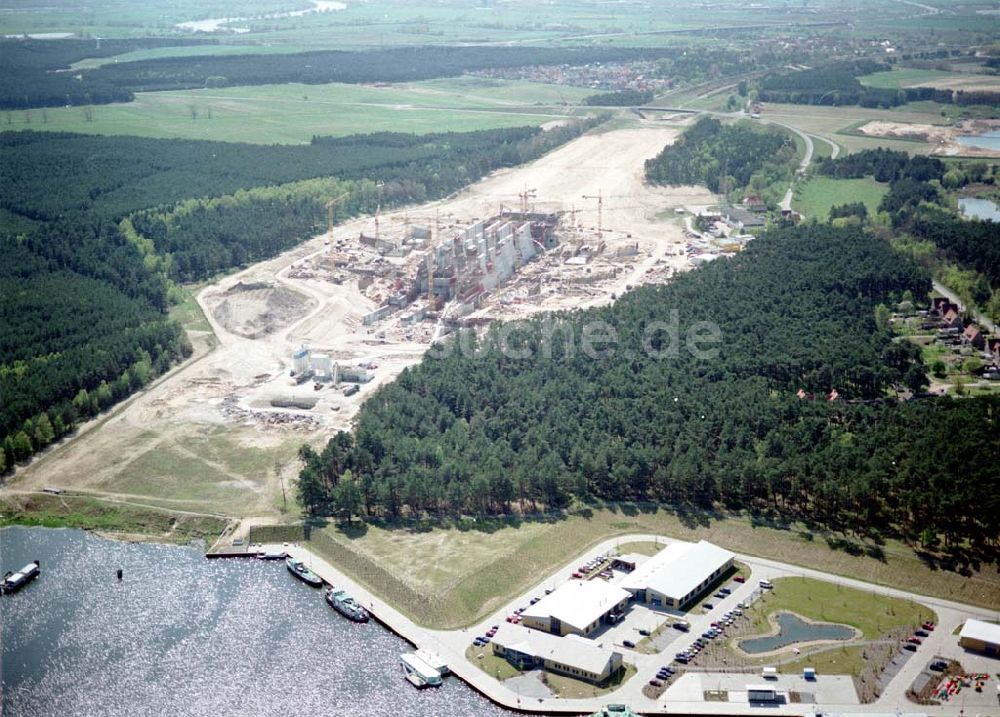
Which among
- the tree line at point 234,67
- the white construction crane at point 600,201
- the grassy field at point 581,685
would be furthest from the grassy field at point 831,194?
the tree line at point 234,67

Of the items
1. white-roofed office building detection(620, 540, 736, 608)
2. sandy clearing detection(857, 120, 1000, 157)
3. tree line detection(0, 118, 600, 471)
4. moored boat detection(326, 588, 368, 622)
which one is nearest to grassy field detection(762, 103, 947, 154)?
sandy clearing detection(857, 120, 1000, 157)

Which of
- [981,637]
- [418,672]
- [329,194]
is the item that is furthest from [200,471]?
[329,194]

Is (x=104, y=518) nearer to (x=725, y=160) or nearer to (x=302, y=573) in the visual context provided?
(x=302, y=573)

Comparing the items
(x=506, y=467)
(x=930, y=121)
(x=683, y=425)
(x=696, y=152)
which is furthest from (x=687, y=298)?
(x=930, y=121)

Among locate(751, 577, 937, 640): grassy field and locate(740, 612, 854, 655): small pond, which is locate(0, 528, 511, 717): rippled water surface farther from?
locate(751, 577, 937, 640): grassy field

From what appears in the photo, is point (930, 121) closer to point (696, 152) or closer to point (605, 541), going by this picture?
point (696, 152)
